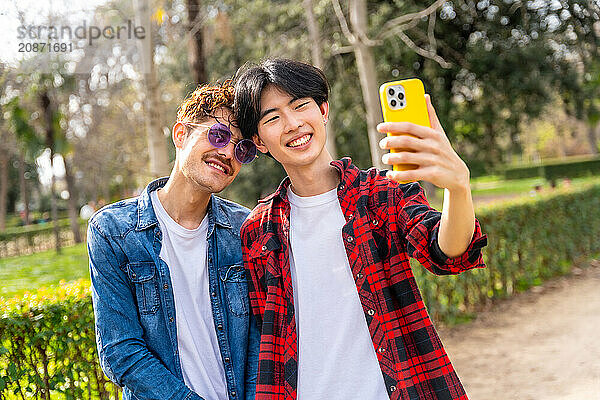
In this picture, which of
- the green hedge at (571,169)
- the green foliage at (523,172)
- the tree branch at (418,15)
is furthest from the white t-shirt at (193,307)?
the green foliage at (523,172)

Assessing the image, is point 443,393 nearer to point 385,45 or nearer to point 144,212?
point 144,212

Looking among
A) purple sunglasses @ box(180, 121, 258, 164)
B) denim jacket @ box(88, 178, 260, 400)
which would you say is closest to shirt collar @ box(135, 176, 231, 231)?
denim jacket @ box(88, 178, 260, 400)

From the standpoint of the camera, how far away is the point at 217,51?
1859 centimetres

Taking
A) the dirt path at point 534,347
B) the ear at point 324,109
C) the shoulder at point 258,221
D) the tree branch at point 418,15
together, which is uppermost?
the tree branch at point 418,15

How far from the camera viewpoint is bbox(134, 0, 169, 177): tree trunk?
6.21m

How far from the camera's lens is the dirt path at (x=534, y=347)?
5625 mm

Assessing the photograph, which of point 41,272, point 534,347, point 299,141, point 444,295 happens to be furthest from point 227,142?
point 41,272

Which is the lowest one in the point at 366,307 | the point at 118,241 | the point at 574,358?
the point at 574,358

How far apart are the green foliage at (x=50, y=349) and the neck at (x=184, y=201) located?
4.77 feet

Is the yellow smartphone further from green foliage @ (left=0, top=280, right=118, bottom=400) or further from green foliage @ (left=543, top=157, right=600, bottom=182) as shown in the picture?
green foliage @ (left=543, top=157, right=600, bottom=182)

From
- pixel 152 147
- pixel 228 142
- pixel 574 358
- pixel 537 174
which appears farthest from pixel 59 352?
pixel 537 174

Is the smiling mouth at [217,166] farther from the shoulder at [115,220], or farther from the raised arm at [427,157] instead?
the raised arm at [427,157]

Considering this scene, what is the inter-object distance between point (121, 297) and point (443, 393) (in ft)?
4.00

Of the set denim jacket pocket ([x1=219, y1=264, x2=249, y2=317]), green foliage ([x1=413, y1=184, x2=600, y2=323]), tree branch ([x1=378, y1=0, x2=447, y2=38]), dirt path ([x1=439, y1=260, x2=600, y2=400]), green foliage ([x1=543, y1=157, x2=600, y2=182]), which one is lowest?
dirt path ([x1=439, y1=260, x2=600, y2=400])
